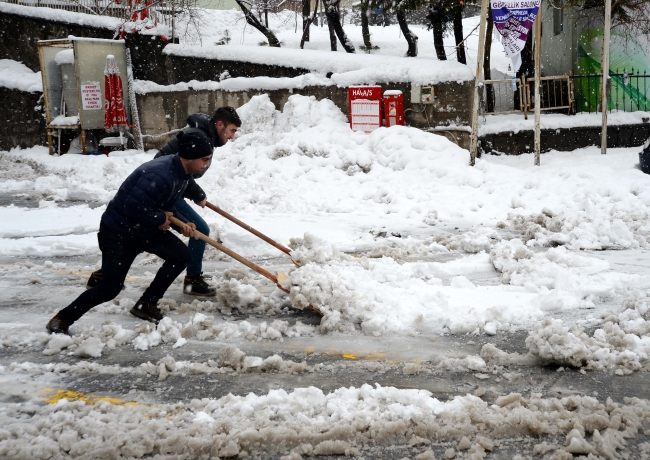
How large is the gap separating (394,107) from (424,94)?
0.67 m

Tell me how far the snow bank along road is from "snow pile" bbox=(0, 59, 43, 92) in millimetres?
8317

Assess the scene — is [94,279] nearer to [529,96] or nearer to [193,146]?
[193,146]

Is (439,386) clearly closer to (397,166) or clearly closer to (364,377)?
(364,377)

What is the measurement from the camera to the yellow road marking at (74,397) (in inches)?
143

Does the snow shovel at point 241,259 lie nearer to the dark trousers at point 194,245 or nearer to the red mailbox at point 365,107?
the dark trousers at point 194,245

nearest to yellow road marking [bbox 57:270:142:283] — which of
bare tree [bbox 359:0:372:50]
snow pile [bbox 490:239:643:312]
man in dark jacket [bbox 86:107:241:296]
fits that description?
man in dark jacket [bbox 86:107:241:296]

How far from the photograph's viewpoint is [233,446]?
3076mm

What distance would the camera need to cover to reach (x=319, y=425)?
3279 millimetres

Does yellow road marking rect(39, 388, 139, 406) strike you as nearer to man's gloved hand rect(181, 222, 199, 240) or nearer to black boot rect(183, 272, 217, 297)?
man's gloved hand rect(181, 222, 199, 240)

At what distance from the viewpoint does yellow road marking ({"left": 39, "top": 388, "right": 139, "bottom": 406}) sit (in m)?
3.64

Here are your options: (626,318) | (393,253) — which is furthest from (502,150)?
(626,318)

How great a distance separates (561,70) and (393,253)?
12309mm

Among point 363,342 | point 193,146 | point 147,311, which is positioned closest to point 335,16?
point 193,146

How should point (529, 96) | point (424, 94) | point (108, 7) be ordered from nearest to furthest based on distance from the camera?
point (424, 94)
point (529, 96)
point (108, 7)
